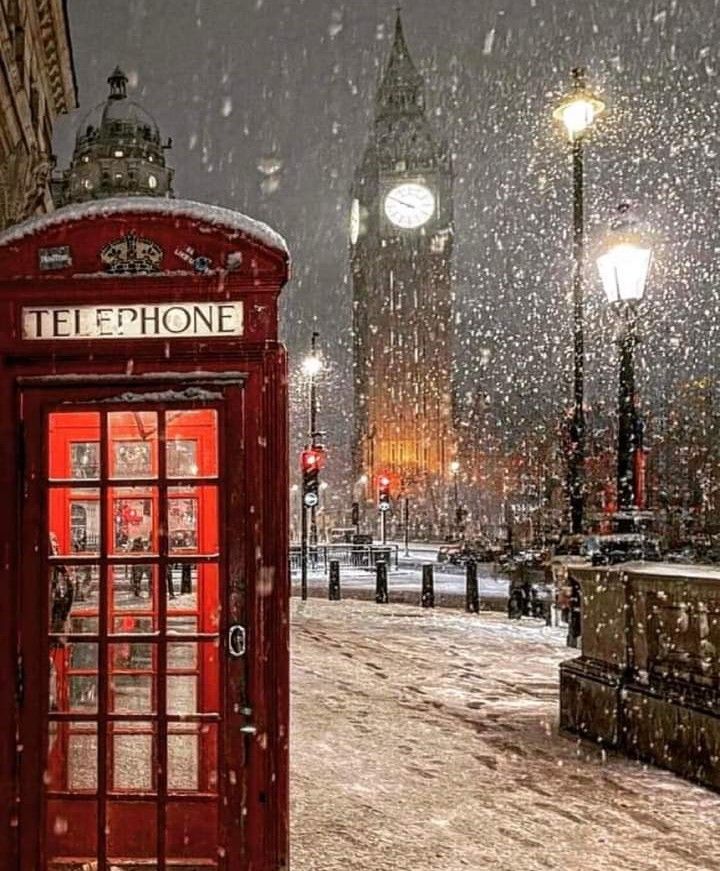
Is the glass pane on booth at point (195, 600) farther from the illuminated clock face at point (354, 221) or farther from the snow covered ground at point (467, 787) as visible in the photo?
the illuminated clock face at point (354, 221)

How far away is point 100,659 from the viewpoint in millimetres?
4113

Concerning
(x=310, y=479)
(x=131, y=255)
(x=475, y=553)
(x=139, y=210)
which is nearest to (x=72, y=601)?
(x=131, y=255)

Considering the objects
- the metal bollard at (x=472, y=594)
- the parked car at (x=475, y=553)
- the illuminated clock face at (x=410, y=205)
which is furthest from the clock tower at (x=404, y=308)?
the metal bollard at (x=472, y=594)

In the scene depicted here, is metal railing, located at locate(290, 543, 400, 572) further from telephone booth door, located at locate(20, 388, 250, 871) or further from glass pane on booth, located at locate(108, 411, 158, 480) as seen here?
glass pane on booth, located at locate(108, 411, 158, 480)

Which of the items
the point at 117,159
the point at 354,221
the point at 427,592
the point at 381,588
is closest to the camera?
the point at 427,592

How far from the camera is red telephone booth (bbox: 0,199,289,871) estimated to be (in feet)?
13.4

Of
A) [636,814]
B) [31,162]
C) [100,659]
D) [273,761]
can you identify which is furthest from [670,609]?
[31,162]

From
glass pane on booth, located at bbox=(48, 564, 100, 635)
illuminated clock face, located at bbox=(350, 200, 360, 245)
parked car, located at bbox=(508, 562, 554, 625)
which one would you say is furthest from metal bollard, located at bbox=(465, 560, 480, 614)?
illuminated clock face, located at bbox=(350, 200, 360, 245)

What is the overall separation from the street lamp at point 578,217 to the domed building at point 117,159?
58311mm

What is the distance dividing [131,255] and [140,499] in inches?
36.2

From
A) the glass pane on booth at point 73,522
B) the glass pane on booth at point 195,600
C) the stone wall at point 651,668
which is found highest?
the glass pane on booth at point 73,522

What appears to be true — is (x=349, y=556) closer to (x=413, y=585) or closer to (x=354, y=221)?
(x=413, y=585)

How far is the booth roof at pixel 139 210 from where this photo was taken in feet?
13.5

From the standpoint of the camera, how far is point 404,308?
10306 cm
